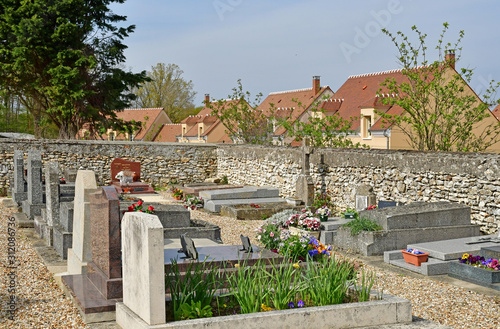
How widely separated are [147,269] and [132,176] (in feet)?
54.0

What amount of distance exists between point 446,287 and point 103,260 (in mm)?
4979

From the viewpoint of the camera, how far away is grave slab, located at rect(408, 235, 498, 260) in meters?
9.08

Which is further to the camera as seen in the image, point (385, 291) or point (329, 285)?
point (385, 291)

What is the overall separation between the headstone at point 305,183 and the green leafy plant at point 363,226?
4.90m

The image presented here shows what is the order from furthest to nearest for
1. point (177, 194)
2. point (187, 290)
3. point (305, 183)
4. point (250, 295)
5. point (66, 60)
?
point (66, 60), point (177, 194), point (305, 183), point (187, 290), point (250, 295)

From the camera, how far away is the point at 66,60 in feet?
83.5

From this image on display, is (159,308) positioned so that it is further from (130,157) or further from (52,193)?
(130,157)

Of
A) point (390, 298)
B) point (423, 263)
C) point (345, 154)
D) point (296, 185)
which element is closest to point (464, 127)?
point (345, 154)

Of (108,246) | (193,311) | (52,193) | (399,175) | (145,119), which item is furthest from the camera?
(145,119)

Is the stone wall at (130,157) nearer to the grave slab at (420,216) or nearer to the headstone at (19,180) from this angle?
the headstone at (19,180)

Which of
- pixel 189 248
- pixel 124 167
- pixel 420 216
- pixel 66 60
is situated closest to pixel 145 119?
pixel 66 60

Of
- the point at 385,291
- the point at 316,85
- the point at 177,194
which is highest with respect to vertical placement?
the point at 316,85

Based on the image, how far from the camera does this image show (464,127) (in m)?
16.7

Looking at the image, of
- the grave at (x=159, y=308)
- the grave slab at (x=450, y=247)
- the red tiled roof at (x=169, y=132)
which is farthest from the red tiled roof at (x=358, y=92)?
the grave at (x=159, y=308)
